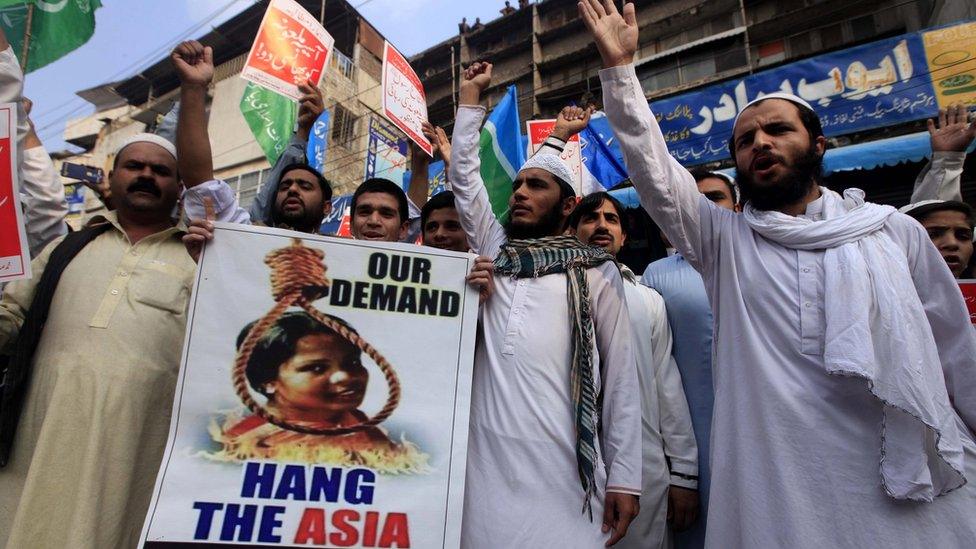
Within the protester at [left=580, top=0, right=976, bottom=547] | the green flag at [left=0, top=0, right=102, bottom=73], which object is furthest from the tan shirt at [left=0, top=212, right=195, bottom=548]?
the protester at [left=580, top=0, right=976, bottom=547]

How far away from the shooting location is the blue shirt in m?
2.06

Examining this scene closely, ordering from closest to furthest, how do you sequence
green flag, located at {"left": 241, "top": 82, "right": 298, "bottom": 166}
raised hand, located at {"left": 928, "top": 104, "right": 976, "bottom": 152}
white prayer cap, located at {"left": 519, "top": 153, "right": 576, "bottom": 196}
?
white prayer cap, located at {"left": 519, "top": 153, "right": 576, "bottom": 196} → raised hand, located at {"left": 928, "top": 104, "right": 976, "bottom": 152} → green flag, located at {"left": 241, "top": 82, "right": 298, "bottom": 166}

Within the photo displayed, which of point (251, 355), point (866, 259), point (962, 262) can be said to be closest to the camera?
point (866, 259)

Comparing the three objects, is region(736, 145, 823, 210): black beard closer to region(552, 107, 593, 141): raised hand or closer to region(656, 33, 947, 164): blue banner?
region(552, 107, 593, 141): raised hand

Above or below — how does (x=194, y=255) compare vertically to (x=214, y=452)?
above

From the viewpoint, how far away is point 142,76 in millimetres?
21406

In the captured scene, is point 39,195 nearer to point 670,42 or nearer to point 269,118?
point 269,118

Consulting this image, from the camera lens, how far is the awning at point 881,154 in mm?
5863

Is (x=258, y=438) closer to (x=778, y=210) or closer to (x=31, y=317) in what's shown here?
(x=31, y=317)

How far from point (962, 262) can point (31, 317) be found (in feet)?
12.5

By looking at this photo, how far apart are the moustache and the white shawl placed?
7.21 feet

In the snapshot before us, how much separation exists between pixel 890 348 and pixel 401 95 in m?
4.75

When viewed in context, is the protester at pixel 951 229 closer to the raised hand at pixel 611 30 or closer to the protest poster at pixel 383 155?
the raised hand at pixel 611 30

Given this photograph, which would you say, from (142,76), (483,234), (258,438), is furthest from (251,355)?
(142,76)
